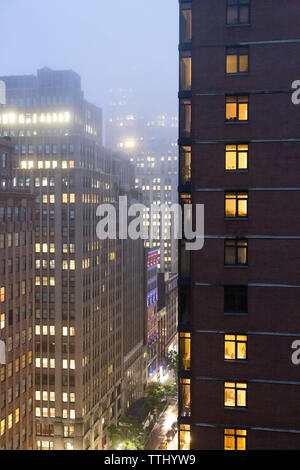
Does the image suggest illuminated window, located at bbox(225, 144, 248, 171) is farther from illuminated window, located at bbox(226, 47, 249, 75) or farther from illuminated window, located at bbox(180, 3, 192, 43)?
illuminated window, located at bbox(180, 3, 192, 43)

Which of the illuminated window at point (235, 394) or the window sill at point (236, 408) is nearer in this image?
the window sill at point (236, 408)

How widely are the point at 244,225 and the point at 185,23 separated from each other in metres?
10.7

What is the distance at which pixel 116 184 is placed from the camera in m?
137

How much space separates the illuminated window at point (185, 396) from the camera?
2723 centimetres

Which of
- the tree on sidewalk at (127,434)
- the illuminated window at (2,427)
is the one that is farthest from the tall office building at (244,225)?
the tree on sidewalk at (127,434)

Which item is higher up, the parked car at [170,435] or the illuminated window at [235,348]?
the illuminated window at [235,348]

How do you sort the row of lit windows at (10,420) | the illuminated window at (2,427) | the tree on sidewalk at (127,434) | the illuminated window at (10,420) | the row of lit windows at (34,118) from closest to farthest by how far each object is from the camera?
the illuminated window at (2,427)
the row of lit windows at (10,420)
the illuminated window at (10,420)
the tree on sidewalk at (127,434)
the row of lit windows at (34,118)

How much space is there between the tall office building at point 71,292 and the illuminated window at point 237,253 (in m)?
86.4

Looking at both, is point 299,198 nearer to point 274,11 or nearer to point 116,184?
point 274,11

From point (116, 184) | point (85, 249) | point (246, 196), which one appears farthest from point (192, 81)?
point (116, 184)

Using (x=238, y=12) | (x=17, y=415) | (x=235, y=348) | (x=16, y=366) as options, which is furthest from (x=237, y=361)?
(x=17, y=415)

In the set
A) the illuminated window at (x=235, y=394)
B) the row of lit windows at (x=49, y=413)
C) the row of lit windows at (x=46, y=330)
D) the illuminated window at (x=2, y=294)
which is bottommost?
the row of lit windows at (x=49, y=413)

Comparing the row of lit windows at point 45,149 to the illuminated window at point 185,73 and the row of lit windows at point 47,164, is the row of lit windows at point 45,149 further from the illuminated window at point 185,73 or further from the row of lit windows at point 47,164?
the illuminated window at point 185,73
